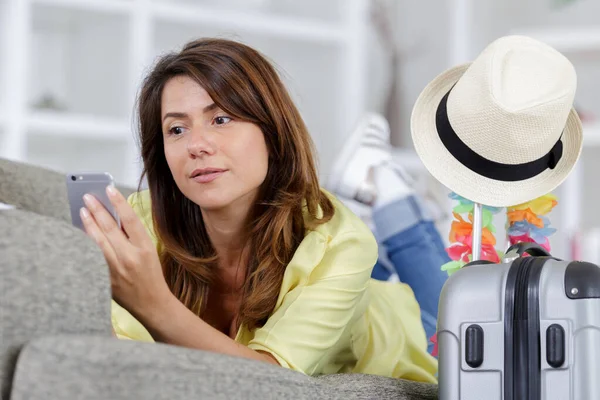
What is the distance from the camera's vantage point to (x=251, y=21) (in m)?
3.58

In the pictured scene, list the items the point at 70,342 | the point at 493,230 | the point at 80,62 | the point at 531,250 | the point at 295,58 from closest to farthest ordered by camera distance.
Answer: the point at 70,342, the point at 531,250, the point at 493,230, the point at 80,62, the point at 295,58

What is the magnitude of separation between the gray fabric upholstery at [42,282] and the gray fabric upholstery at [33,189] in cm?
54

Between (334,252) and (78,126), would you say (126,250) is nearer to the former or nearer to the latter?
(334,252)

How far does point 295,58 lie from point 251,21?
36 centimetres

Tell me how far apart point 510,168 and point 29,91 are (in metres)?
2.49

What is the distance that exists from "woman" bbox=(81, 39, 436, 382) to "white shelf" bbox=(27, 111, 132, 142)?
60.1 inches

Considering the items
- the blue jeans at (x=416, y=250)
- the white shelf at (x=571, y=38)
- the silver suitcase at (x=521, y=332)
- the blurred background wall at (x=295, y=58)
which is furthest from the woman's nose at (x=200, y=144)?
the white shelf at (x=571, y=38)

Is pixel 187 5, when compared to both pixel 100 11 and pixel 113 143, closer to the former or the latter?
pixel 100 11

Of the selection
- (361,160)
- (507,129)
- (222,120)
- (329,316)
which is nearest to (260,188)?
(222,120)

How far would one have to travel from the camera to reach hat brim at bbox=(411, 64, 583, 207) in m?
1.44

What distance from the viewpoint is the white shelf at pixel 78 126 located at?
3176mm

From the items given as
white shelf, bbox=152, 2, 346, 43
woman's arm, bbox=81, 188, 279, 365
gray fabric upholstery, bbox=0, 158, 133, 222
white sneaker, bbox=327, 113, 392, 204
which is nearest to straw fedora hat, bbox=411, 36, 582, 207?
woman's arm, bbox=81, 188, 279, 365

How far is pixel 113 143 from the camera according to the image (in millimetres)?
3387

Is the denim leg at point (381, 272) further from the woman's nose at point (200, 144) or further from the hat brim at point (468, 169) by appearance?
the woman's nose at point (200, 144)
